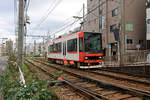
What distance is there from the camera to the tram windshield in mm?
11469

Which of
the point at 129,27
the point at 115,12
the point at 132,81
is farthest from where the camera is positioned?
the point at 115,12

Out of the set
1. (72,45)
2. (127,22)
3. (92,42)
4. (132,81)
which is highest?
(127,22)

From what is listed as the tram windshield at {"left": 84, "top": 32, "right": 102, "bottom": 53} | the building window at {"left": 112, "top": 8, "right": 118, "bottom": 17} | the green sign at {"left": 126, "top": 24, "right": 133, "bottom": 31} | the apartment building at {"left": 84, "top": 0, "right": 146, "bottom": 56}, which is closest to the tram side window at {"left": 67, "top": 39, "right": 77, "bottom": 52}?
the tram windshield at {"left": 84, "top": 32, "right": 102, "bottom": 53}

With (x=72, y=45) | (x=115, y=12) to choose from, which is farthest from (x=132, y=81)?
(x=115, y=12)

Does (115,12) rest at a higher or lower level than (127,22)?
higher

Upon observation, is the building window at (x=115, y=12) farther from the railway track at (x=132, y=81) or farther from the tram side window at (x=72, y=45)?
the railway track at (x=132, y=81)

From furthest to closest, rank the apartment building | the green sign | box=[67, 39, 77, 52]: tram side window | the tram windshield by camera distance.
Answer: the apartment building < the green sign < box=[67, 39, 77, 52]: tram side window < the tram windshield

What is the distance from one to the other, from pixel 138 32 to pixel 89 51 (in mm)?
19522

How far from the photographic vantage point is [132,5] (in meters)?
26.2

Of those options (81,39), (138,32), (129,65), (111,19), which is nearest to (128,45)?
(138,32)

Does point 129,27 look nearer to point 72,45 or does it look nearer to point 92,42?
point 92,42

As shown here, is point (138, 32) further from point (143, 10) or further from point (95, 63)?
point (95, 63)

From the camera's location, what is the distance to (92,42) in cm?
1180

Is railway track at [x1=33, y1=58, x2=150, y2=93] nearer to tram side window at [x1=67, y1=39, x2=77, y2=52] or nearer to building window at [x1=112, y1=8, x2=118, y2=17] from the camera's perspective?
tram side window at [x1=67, y1=39, x2=77, y2=52]
